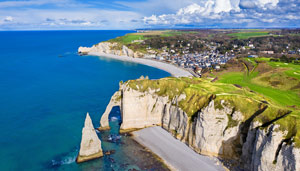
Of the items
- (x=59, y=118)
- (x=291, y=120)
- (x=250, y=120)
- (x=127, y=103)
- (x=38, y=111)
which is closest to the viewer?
(x=291, y=120)

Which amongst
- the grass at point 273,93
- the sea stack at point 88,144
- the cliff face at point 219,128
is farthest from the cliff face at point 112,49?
the sea stack at point 88,144

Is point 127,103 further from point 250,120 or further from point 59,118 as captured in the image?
point 250,120

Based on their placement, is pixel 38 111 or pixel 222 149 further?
pixel 38 111

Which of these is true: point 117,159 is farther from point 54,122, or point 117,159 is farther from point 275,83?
point 275,83

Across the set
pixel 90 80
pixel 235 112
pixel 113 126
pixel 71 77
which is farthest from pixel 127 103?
pixel 71 77

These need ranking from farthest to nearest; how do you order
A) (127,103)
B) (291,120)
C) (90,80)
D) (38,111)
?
(90,80)
(38,111)
(127,103)
(291,120)

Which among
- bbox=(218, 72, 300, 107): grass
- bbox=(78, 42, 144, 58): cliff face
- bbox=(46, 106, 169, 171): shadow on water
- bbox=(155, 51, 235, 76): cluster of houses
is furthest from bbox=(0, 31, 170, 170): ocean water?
bbox=(78, 42, 144, 58): cliff face

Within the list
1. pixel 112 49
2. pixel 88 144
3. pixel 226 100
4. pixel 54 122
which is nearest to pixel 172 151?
pixel 226 100
